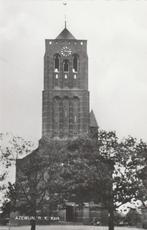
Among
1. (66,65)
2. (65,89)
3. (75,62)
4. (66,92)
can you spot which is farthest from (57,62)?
(66,92)

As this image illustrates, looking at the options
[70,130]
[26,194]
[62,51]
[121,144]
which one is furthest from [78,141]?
[62,51]

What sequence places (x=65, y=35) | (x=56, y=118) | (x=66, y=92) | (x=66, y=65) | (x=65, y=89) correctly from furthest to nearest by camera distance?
(x=65, y=35), (x=66, y=65), (x=65, y=89), (x=66, y=92), (x=56, y=118)

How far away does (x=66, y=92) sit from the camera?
281 feet

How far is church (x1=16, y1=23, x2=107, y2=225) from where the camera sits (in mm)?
84375

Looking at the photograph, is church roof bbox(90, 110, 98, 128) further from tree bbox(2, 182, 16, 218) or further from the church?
tree bbox(2, 182, 16, 218)

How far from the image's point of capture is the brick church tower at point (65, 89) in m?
84.5

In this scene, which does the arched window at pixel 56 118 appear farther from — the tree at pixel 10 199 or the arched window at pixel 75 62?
the tree at pixel 10 199

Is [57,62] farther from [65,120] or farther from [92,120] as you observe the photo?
[92,120]

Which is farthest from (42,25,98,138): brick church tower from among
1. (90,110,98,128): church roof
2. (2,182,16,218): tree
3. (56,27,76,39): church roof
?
(2,182,16,218): tree

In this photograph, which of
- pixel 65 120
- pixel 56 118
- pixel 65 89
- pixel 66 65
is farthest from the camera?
pixel 66 65

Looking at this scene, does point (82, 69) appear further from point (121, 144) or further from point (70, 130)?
point (121, 144)

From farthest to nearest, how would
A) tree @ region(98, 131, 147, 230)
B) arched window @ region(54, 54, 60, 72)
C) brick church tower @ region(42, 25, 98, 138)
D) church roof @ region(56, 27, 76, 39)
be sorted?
1. church roof @ region(56, 27, 76, 39)
2. arched window @ region(54, 54, 60, 72)
3. brick church tower @ region(42, 25, 98, 138)
4. tree @ region(98, 131, 147, 230)

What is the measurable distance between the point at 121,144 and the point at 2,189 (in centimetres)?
1053

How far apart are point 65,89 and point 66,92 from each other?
54cm
